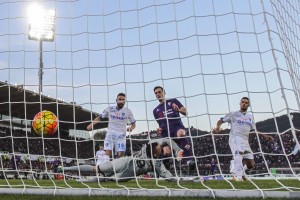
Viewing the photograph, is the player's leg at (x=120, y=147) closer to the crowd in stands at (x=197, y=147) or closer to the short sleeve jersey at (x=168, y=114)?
the crowd in stands at (x=197, y=147)

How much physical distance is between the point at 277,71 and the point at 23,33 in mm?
3606

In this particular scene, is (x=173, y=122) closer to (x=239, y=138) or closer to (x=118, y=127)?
(x=239, y=138)

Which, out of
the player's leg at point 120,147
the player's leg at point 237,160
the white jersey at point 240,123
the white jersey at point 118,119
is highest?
the white jersey at point 118,119

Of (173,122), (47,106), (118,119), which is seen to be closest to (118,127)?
(118,119)

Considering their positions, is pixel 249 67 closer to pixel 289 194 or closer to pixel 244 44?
pixel 244 44

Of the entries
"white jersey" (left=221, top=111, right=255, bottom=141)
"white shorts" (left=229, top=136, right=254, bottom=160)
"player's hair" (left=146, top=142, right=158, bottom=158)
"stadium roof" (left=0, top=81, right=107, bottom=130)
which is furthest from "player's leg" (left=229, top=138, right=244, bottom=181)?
"stadium roof" (left=0, top=81, right=107, bottom=130)

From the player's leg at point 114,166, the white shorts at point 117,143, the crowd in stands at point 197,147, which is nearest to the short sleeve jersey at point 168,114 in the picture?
the crowd in stands at point 197,147

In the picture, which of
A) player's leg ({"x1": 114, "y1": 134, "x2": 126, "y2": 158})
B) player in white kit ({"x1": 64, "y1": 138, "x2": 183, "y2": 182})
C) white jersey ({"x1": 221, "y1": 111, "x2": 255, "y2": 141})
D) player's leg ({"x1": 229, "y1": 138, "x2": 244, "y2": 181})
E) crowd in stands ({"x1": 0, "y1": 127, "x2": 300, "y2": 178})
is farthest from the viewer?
player's leg ({"x1": 114, "y1": 134, "x2": 126, "y2": 158})

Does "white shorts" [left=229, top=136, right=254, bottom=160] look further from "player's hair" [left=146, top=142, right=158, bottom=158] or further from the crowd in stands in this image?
"player's hair" [left=146, top=142, right=158, bottom=158]

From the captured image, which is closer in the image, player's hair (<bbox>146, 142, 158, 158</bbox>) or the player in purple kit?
player's hair (<bbox>146, 142, 158, 158</bbox>)

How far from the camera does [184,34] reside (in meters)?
4.92

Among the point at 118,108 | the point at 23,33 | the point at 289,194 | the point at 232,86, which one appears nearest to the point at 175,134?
the point at 118,108

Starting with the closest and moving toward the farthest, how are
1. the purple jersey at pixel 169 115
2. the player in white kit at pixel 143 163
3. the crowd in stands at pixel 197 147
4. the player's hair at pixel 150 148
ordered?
the crowd in stands at pixel 197 147 < the player's hair at pixel 150 148 < the player in white kit at pixel 143 163 < the purple jersey at pixel 169 115

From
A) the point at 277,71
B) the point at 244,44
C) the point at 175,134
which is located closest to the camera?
the point at 277,71
